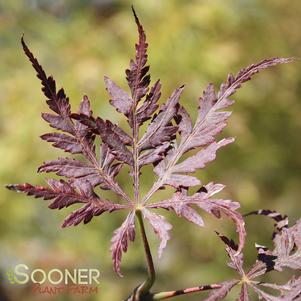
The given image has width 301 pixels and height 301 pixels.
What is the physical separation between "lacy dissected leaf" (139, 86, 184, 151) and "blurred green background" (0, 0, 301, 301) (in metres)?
1.89

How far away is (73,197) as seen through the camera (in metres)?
0.52

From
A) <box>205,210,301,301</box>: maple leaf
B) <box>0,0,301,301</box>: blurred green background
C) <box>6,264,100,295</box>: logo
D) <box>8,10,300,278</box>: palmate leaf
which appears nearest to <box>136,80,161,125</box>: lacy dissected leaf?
<box>8,10,300,278</box>: palmate leaf

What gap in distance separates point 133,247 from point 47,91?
84.1 inches

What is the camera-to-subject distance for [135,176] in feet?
1.82

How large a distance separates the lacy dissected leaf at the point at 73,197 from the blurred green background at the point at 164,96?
1911 mm

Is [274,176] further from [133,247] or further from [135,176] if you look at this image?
[135,176]

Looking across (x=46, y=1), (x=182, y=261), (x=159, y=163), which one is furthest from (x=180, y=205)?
(x=46, y=1)

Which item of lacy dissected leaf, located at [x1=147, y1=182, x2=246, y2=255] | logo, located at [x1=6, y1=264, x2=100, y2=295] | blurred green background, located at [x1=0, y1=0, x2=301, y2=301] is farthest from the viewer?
blurred green background, located at [x1=0, y1=0, x2=301, y2=301]

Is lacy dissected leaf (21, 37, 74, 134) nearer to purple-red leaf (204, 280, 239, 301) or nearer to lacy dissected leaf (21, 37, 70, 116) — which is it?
lacy dissected leaf (21, 37, 70, 116)

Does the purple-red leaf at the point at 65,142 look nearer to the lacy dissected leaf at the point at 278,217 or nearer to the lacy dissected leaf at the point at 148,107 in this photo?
the lacy dissected leaf at the point at 148,107

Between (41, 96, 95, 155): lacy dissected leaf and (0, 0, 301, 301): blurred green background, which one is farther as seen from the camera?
(0, 0, 301, 301): blurred green background

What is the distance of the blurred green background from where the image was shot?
256cm

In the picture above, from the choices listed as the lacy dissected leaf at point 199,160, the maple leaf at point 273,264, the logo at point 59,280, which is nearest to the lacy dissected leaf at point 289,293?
the maple leaf at point 273,264

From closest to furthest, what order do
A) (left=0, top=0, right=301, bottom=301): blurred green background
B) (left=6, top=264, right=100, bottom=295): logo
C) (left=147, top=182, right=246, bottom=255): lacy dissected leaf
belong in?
(left=147, top=182, right=246, bottom=255): lacy dissected leaf → (left=6, top=264, right=100, bottom=295): logo → (left=0, top=0, right=301, bottom=301): blurred green background
